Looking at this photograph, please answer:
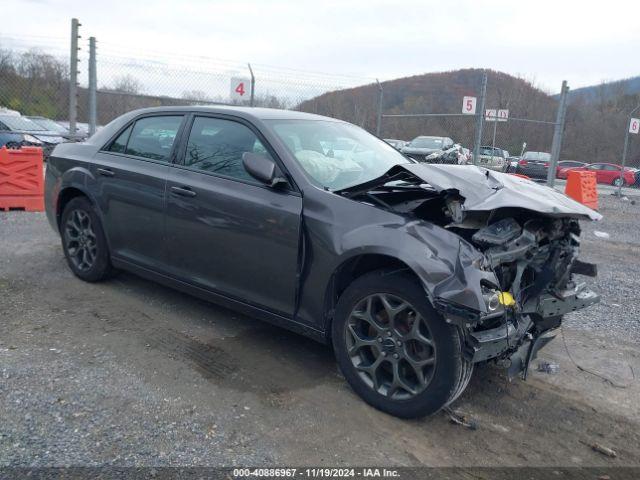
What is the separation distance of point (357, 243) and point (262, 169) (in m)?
0.83

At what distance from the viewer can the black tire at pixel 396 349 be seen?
9.51 feet

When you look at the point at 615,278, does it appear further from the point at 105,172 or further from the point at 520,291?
the point at 105,172

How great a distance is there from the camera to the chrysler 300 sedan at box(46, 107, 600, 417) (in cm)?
296

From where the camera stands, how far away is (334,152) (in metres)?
4.07

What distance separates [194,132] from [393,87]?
1028cm

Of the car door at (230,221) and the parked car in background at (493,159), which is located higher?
the parked car in background at (493,159)

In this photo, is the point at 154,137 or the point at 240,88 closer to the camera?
the point at 154,137

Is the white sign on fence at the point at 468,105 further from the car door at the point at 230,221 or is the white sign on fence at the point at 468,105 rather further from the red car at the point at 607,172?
the red car at the point at 607,172

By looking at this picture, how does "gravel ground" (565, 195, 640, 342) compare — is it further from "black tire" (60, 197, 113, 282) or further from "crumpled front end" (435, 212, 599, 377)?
"black tire" (60, 197, 113, 282)

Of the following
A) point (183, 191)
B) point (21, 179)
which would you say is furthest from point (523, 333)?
point (21, 179)

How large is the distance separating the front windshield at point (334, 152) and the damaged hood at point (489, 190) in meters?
0.40

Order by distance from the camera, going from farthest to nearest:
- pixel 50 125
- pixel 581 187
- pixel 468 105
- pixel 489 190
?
pixel 50 125 < pixel 581 187 < pixel 468 105 < pixel 489 190

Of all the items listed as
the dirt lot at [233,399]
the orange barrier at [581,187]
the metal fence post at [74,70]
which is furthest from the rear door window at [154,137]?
the orange barrier at [581,187]

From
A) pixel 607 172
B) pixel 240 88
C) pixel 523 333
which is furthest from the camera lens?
pixel 607 172
